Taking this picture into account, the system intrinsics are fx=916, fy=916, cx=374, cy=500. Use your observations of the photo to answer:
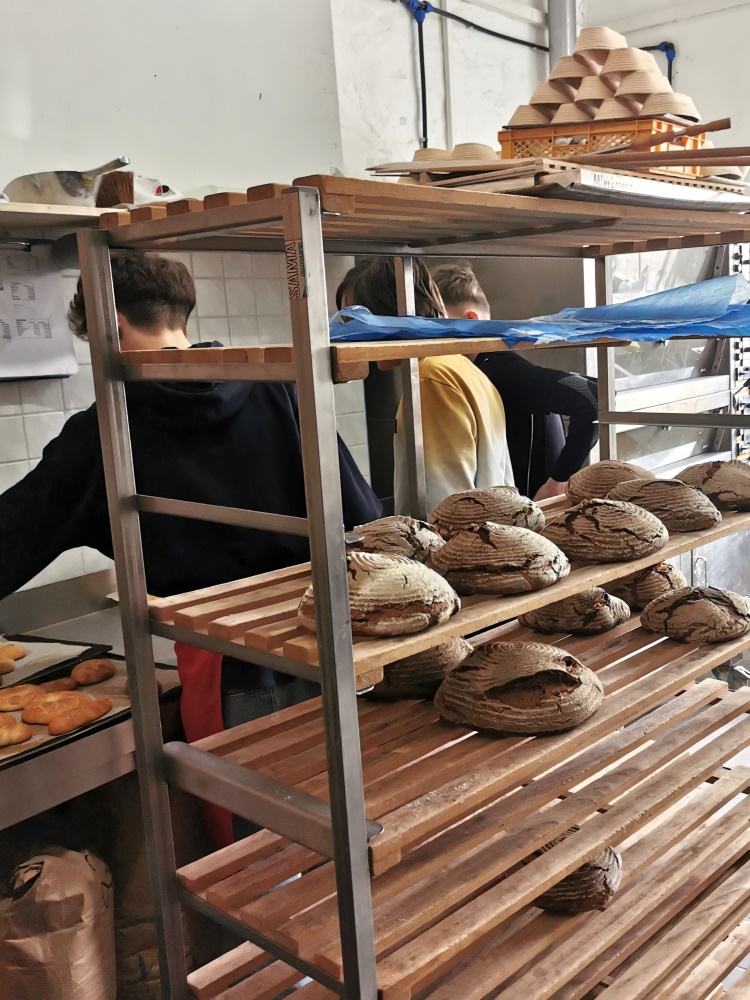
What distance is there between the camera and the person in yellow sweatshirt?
200 centimetres

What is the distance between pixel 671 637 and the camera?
1.86 m

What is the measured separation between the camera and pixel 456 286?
7.99ft

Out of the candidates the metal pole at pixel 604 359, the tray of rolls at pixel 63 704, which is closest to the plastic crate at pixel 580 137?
the metal pole at pixel 604 359

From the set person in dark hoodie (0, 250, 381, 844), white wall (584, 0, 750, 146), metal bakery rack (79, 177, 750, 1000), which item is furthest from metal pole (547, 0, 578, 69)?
person in dark hoodie (0, 250, 381, 844)

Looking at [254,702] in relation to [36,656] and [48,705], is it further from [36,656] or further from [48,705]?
[36,656]

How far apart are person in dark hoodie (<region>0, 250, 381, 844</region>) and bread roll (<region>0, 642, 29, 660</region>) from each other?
0.19 metres

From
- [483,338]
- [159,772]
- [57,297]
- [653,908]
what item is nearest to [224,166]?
[57,297]

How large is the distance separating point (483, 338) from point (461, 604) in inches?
14.9

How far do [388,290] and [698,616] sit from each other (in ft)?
3.13

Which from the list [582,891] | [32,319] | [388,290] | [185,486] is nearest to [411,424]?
[388,290]

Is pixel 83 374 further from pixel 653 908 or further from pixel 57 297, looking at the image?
pixel 653 908

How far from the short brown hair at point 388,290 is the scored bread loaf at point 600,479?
475 mm

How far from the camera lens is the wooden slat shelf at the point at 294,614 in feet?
3.63

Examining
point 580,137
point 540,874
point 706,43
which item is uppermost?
point 706,43
